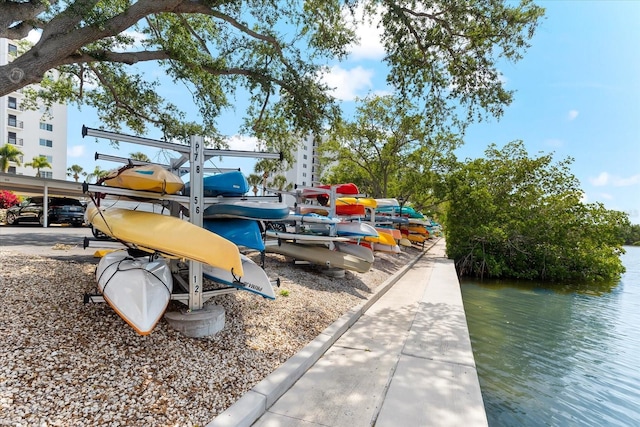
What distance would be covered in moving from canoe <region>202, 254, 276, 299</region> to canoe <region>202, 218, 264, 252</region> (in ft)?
1.12

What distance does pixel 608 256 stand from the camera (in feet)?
48.5

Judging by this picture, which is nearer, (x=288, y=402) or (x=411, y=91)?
(x=288, y=402)

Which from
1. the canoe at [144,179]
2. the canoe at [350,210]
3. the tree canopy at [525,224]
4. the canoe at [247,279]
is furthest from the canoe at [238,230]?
the tree canopy at [525,224]

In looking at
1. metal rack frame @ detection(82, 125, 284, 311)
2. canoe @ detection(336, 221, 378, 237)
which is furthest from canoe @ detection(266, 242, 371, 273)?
metal rack frame @ detection(82, 125, 284, 311)

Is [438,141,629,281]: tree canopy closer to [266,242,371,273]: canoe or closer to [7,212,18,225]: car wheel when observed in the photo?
[266,242,371,273]: canoe

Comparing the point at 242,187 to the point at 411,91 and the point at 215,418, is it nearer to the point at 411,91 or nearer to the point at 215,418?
the point at 215,418

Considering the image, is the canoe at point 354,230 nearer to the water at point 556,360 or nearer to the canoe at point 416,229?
the water at point 556,360

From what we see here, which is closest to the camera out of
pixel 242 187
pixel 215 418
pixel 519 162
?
pixel 215 418

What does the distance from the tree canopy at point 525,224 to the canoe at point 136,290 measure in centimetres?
1505

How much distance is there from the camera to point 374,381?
3.46 m

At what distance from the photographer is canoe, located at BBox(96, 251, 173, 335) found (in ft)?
9.69

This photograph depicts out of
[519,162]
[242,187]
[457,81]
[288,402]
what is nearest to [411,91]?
[457,81]

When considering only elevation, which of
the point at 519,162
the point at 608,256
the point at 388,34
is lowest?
the point at 608,256

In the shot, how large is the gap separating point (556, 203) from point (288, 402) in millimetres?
16441
